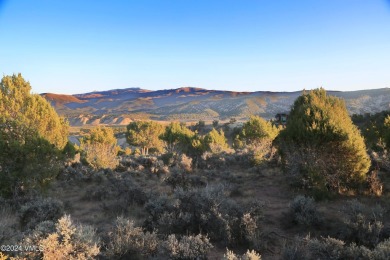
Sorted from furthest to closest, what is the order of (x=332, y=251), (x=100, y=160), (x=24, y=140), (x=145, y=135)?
(x=145, y=135), (x=100, y=160), (x=24, y=140), (x=332, y=251)

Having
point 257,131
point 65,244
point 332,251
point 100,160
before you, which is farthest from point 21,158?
point 257,131

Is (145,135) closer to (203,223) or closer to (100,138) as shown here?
(100,138)

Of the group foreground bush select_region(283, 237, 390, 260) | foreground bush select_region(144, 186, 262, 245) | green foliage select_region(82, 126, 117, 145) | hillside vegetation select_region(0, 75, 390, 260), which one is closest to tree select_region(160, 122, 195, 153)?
green foliage select_region(82, 126, 117, 145)

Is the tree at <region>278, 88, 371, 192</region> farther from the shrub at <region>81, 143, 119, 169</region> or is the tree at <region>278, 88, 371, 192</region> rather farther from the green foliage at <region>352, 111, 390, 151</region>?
the shrub at <region>81, 143, 119, 169</region>

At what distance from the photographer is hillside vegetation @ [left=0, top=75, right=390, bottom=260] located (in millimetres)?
5984

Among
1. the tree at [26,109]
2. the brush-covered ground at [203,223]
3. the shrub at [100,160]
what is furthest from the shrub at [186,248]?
the shrub at [100,160]

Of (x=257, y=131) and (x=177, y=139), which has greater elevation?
(x=257, y=131)

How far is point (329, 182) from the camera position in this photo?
37.7ft

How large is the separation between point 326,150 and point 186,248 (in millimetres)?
8175

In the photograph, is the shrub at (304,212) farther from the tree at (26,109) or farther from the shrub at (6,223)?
the tree at (26,109)

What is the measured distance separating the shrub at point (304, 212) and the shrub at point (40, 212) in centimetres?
744

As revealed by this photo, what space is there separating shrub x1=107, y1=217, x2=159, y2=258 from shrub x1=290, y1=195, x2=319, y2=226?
15.0ft

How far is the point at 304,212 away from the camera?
28.2 ft

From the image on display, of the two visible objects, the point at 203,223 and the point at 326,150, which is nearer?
the point at 203,223
